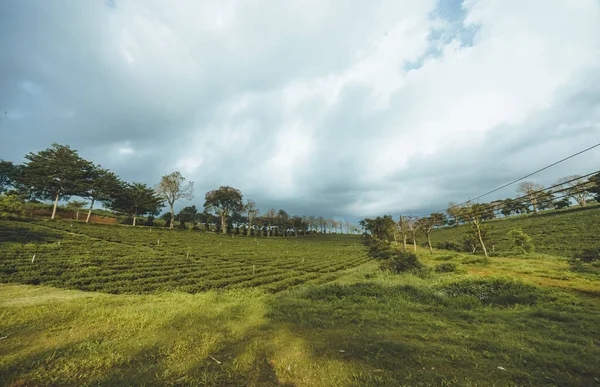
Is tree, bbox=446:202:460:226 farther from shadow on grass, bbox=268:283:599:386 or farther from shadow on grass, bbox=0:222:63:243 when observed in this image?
shadow on grass, bbox=0:222:63:243

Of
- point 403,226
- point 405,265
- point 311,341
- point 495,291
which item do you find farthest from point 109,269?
point 403,226

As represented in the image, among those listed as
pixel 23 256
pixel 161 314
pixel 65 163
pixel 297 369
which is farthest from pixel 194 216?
pixel 297 369

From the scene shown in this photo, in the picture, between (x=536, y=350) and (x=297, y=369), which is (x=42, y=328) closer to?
(x=297, y=369)

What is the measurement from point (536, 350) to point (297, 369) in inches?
268

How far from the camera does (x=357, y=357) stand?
5762mm

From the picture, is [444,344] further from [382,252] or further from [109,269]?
[382,252]

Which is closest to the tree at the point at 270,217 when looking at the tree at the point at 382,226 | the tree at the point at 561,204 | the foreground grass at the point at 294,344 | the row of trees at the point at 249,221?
the row of trees at the point at 249,221

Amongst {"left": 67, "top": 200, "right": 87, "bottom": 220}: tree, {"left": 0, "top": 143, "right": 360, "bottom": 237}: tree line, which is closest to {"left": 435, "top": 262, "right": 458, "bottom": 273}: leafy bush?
{"left": 0, "top": 143, "right": 360, "bottom": 237}: tree line

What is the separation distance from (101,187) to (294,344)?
70724 millimetres

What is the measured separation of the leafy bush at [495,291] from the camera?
482 inches

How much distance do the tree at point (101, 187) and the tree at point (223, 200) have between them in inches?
1037

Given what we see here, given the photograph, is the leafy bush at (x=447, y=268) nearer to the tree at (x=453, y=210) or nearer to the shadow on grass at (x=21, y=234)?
the tree at (x=453, y=210)

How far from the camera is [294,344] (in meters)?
6.58

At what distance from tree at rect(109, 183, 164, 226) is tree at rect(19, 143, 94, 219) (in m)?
8.75
